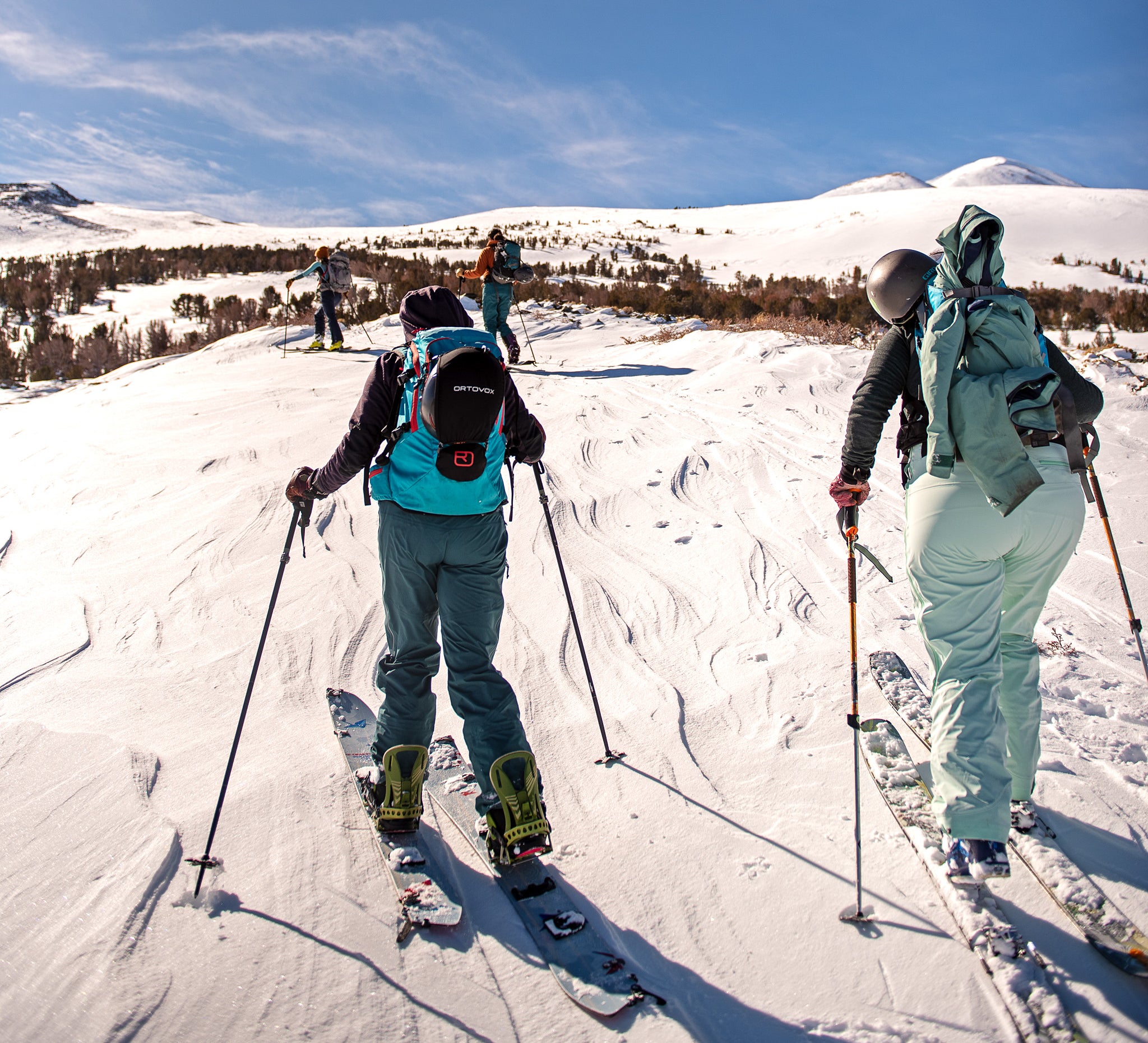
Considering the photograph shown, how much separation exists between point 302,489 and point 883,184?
97.7m

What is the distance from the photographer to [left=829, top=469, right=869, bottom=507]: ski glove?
100 inches

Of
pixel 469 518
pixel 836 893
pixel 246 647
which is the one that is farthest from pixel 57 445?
pixel 836 893

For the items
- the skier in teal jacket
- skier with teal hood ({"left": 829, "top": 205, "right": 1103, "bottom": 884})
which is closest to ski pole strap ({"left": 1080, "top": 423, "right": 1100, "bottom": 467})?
skier with teal hood ({"left": 829, "top": 205, "right": 1103, "bottom": 884})

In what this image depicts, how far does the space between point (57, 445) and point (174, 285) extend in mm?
17311

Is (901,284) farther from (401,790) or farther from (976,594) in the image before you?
(401,790)

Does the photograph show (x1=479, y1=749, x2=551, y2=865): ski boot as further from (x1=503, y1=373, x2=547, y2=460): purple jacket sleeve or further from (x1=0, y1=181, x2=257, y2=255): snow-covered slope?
(x1=0, y1=181, x2=257, y2=255): snow-covered slope

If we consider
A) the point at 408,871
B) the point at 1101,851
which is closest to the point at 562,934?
the point at 408,871

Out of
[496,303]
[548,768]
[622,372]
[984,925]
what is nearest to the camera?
[984,925]

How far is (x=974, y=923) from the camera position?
2.08m

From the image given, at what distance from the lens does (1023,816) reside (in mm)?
2469

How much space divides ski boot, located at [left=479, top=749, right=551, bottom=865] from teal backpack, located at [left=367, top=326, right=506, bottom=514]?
839mm

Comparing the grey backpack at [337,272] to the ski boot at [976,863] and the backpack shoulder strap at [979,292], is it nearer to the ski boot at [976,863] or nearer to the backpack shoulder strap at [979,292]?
the backpack shoulder strap at [979,292]

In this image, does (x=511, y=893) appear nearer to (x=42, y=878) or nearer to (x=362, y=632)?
(x=42, y=878)

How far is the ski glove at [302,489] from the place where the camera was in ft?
8.78
